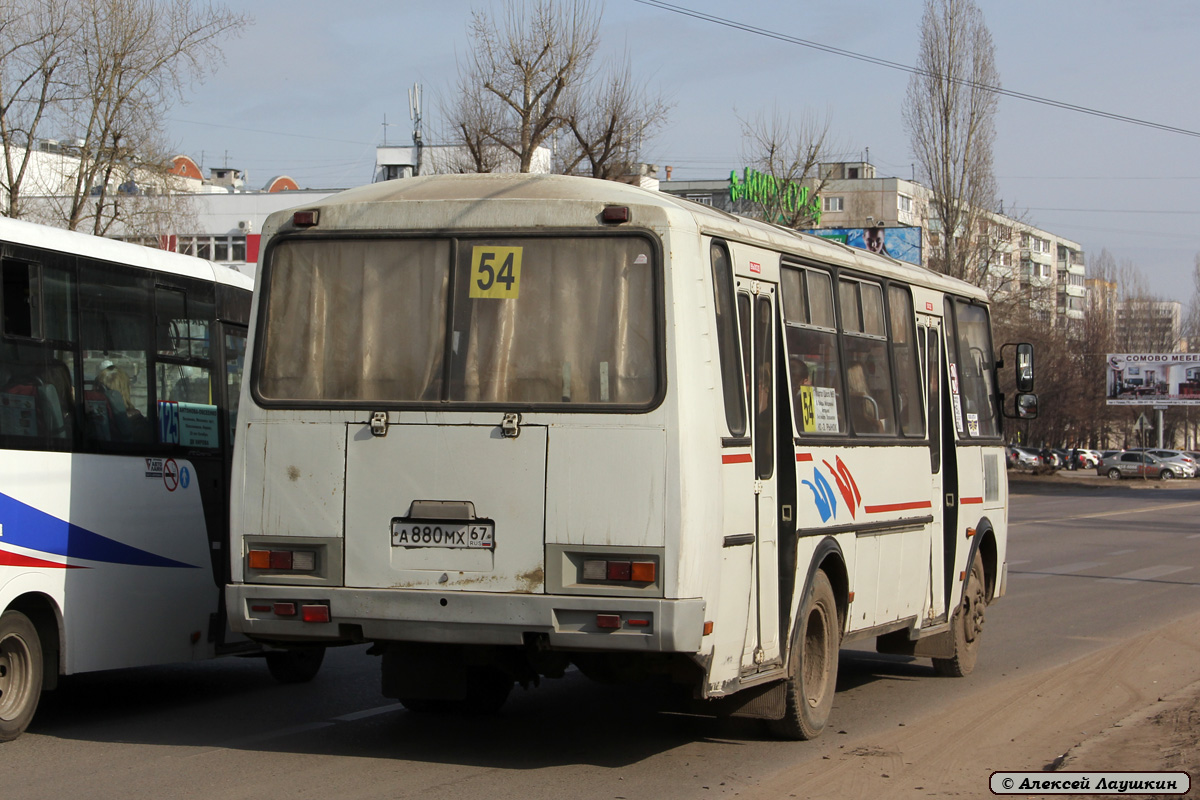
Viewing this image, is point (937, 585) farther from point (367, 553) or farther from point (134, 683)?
point (134, 683)

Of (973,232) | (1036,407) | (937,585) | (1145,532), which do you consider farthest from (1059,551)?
(973,232)

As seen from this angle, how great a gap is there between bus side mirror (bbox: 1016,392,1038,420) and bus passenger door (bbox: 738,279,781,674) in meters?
5.06

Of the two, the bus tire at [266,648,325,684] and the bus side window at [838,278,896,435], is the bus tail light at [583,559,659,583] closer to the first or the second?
the bus side window at [838,278,896,435]

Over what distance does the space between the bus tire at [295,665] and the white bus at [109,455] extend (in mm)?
109

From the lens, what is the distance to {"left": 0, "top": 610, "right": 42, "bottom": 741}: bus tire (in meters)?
7.84

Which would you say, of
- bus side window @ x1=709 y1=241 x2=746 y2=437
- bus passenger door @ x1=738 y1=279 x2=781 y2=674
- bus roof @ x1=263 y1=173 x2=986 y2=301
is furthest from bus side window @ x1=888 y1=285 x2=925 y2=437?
bus side window @ x1=709 y1=241 x2=746 y2=437


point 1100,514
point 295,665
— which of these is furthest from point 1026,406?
point 1100,514

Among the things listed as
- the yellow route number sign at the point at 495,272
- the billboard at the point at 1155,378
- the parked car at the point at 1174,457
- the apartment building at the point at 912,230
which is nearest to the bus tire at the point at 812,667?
the yellow route number sign at the point at 495,272

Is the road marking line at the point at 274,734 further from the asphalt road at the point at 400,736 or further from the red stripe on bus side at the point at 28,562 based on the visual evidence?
the red stripe on bus side at the point at 28,562

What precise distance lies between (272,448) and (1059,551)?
20530 mm

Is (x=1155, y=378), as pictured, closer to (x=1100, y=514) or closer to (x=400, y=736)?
(x=1100, y=514)

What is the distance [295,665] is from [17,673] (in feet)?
9.16

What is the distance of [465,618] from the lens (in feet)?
22.4

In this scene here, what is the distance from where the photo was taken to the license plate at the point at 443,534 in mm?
6887
